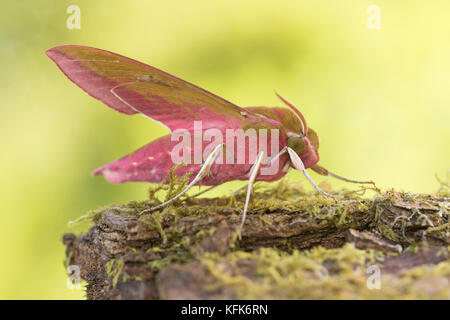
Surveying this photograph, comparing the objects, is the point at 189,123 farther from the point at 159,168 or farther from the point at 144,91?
the point at 159,168

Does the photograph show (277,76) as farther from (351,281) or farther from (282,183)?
(351,281)

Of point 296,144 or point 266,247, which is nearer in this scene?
point 266,247

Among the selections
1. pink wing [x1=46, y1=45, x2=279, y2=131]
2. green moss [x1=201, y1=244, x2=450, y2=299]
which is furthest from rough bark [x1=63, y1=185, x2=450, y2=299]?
pink wing [x1=46, y1=45, x2=279, y2=131]

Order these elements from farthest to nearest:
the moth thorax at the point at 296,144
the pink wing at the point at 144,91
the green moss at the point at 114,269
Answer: the moth thorax at the point at 296,144 < the pink wing at the point at 144,91 < the green moss at the point at 114,269

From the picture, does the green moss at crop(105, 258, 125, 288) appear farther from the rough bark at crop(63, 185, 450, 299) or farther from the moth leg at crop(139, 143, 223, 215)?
the moth leg at crop(139, 143, 223, 215)

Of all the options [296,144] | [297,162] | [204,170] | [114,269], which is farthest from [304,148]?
[114,269]

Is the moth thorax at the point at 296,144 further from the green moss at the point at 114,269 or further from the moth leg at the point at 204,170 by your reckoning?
the green moss at the point at 114,269

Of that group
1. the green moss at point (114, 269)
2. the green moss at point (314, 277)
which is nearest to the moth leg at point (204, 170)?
the green moss at point (114, 269)

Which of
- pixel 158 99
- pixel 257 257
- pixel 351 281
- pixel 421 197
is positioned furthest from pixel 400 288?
pixel 158 99
